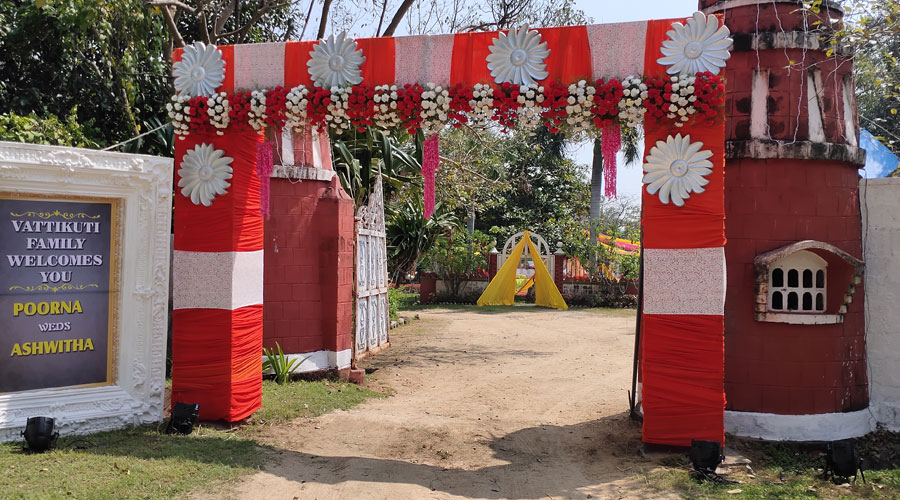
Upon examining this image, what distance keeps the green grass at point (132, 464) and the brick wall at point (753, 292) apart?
422cm

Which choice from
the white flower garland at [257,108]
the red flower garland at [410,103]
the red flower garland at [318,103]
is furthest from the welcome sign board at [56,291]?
the red flower garland at [410,103]

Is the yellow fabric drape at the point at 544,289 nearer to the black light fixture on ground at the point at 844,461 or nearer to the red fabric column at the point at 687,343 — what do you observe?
the red fabric column at the point at 687,343

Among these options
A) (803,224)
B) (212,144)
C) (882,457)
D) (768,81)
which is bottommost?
(882,457)

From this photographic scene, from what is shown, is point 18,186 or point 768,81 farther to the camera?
point 768,81

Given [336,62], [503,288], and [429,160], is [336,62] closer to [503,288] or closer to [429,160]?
[429,160]

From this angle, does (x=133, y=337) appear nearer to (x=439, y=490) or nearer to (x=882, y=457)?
(x=439, y=490)

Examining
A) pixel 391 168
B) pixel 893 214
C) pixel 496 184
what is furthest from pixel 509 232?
pixel 893 214

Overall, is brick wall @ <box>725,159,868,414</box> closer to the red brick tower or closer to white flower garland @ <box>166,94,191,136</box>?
the red brick tower

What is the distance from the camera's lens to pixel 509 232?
26406mm

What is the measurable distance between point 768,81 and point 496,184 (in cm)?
864

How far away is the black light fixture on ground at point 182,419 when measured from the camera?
5.74m

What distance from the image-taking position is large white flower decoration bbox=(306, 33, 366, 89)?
571cm

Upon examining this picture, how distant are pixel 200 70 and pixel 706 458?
17.1 ft

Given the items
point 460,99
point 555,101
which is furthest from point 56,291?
point 555,101
